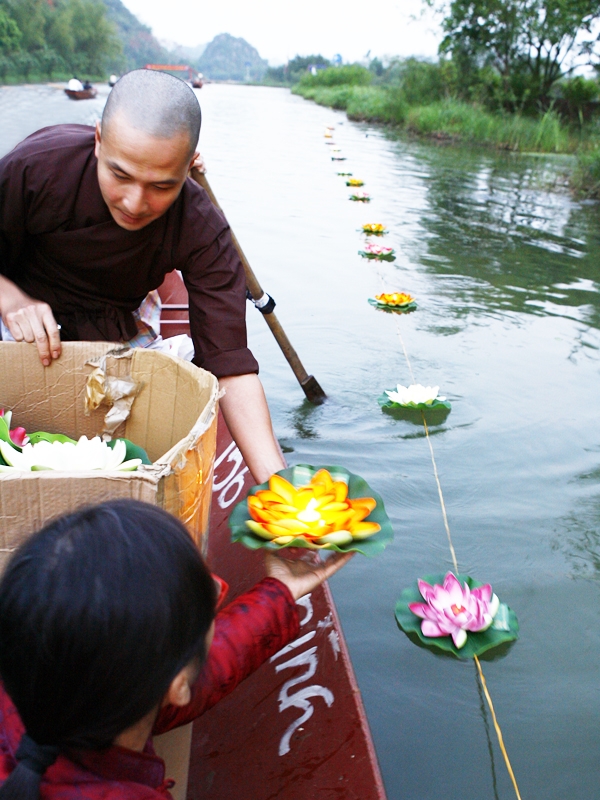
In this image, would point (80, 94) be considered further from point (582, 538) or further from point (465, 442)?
point (582, 538)

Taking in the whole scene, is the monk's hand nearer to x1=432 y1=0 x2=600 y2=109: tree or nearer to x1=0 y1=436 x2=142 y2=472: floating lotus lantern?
x1=0 y1=436 x2=142 y2=472: floating lotus lantern

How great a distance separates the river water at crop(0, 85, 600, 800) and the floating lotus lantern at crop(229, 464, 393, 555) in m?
0.75

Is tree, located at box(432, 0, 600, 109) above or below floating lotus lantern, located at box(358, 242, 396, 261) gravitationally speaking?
above

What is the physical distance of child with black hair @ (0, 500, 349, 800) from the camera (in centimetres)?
85

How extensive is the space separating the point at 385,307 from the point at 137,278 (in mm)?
3067

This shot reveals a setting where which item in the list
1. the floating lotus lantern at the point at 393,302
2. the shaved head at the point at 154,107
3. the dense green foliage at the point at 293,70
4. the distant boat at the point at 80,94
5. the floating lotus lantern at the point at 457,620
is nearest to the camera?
the shaved head at the point at 154,107

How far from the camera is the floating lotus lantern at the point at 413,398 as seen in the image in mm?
3451

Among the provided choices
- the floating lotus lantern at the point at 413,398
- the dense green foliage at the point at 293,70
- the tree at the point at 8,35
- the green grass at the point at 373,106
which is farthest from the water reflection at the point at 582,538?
the dense green foliage at the point at 293,70

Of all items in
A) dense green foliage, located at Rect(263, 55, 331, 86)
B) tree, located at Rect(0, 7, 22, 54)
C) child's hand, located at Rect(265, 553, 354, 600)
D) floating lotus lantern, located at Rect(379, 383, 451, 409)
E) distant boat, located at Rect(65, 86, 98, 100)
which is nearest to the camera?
child's hand, located at Rect(265, 553, 354, 600)

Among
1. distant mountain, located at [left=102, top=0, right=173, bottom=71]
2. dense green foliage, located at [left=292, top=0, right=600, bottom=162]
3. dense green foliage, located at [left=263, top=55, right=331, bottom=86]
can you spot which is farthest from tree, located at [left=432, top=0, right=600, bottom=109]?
distant mountain, located at [left=102, top=0, right=173, bottom=71]

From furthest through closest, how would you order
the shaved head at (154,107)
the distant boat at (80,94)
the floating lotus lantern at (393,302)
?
the distant boat at (80,94) → the floating lotus lantern at (393,302) → the shaved head at (154,107)

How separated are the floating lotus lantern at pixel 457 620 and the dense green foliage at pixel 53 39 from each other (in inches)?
1586

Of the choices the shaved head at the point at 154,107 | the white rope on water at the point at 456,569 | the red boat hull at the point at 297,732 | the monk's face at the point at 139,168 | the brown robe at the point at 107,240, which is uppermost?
the shaved head at the point at 154,107

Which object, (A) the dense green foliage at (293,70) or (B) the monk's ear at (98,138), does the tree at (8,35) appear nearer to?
(A) the dense green foliage at (293,70)
